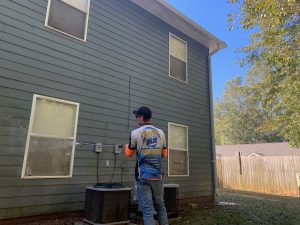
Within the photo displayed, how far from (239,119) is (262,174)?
53.0ft

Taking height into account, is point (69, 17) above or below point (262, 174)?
above

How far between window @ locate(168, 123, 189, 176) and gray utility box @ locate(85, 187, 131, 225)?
2740 mm

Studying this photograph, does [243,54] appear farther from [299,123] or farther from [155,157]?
[155,157]

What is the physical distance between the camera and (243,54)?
424 inches

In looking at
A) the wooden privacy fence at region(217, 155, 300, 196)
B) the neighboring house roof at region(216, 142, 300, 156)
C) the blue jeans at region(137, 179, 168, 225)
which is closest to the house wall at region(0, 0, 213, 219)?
the blue jeans at region(137, 179, 168, 225)

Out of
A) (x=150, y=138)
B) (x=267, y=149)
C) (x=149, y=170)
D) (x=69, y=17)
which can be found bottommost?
(x=149, y=170)

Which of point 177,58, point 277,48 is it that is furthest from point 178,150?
point 277,48

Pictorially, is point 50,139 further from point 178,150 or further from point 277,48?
point 277,48

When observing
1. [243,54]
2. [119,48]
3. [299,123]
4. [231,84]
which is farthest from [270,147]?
[119,48]

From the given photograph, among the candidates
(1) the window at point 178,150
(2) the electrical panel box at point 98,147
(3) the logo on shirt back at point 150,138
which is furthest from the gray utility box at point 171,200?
(3) the logo on shirt back at point 150,138

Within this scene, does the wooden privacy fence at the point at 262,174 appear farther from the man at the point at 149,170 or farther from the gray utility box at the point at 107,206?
the man at the point at 149,170

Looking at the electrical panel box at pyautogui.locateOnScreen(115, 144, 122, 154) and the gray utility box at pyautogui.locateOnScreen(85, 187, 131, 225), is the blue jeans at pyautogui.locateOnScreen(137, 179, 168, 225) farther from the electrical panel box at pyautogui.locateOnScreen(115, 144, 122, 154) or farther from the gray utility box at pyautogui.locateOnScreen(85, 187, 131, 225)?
the electrical panel box at pyautogui.locateOnScreen(115, 144, 122, 154)

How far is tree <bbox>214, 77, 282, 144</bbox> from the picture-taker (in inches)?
1165

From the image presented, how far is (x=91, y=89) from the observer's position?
18.4 ft
